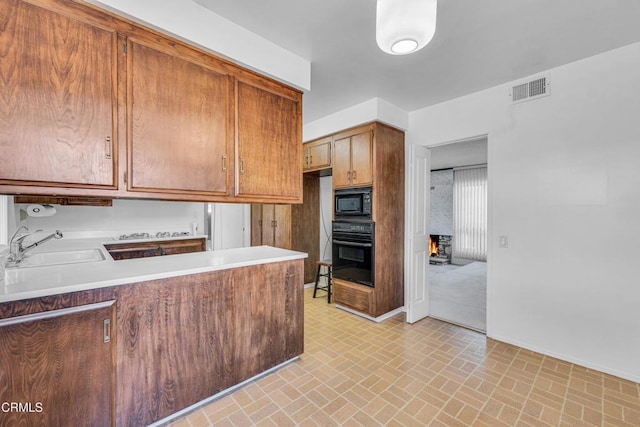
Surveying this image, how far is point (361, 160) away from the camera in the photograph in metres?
3.28

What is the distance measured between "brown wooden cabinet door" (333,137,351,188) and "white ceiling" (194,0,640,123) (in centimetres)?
78

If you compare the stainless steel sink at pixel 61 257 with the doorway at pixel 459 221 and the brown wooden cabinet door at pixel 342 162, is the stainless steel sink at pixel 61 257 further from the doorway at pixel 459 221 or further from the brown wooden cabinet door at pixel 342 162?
the doorway at pixel 459 221

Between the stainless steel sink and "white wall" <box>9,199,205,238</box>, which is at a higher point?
"white wall" <box>9,199,205,238</box>

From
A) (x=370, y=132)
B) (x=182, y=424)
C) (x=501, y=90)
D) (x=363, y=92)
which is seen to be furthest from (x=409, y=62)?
(x=182, y=424)

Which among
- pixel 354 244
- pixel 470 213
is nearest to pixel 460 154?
pixel 470 213

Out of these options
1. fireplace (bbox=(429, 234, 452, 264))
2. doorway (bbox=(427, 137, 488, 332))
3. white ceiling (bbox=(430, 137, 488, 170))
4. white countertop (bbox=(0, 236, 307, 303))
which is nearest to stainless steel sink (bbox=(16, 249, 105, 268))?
white countertop (bbox=(0, 236, 307, 303))

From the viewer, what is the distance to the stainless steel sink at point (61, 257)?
2.20 meters

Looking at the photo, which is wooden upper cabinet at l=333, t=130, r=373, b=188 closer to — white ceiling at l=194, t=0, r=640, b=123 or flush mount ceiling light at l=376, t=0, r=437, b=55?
white ceiling at l=194, t=0, r=640, b=123

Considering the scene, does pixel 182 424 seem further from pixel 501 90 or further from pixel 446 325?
pixel 501 90

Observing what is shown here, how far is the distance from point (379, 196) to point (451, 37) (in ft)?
5.47

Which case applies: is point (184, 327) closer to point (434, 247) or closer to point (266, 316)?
point (266, 316)

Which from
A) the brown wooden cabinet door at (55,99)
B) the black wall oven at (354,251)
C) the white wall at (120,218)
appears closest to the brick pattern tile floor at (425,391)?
the black wall oven at (354,251)

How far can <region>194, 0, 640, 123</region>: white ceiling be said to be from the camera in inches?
68.0

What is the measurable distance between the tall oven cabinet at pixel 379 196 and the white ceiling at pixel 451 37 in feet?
2.23
